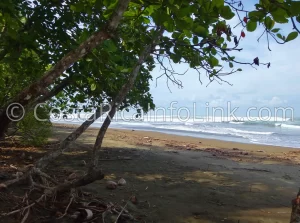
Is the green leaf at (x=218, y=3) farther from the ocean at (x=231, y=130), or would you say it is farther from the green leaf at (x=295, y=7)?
the ocean at (x=231, y=130)

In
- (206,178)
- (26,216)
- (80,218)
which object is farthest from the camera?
(206,178)

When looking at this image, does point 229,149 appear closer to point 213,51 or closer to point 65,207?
point 213,51

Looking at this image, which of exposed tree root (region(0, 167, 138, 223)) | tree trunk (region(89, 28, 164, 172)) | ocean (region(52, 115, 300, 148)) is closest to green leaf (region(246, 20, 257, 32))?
tree trunk (region(89, 28, 164, 172))

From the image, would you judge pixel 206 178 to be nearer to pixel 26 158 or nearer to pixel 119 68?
pixel 119 68

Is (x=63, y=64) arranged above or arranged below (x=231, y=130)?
above

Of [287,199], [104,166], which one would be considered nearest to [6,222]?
[104,166]

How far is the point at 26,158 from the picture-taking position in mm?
7016

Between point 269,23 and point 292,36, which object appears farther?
point 269,23

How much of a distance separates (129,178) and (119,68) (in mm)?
2371

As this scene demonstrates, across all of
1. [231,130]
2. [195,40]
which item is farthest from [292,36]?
[231,130]

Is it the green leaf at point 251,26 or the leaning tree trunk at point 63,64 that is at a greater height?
the green leaf at point 251,26

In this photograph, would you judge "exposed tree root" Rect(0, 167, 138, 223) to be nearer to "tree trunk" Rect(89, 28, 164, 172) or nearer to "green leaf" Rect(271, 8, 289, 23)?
"tree trunk" Rect(89, 28, 164, 172)

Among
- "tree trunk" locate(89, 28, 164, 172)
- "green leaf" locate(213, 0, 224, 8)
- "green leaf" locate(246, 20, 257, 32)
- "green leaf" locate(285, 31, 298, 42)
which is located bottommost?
"tree trunk" locate(89, 28, 164, 172)

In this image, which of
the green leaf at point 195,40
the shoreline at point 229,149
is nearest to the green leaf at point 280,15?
the green leaf at point 195,40
